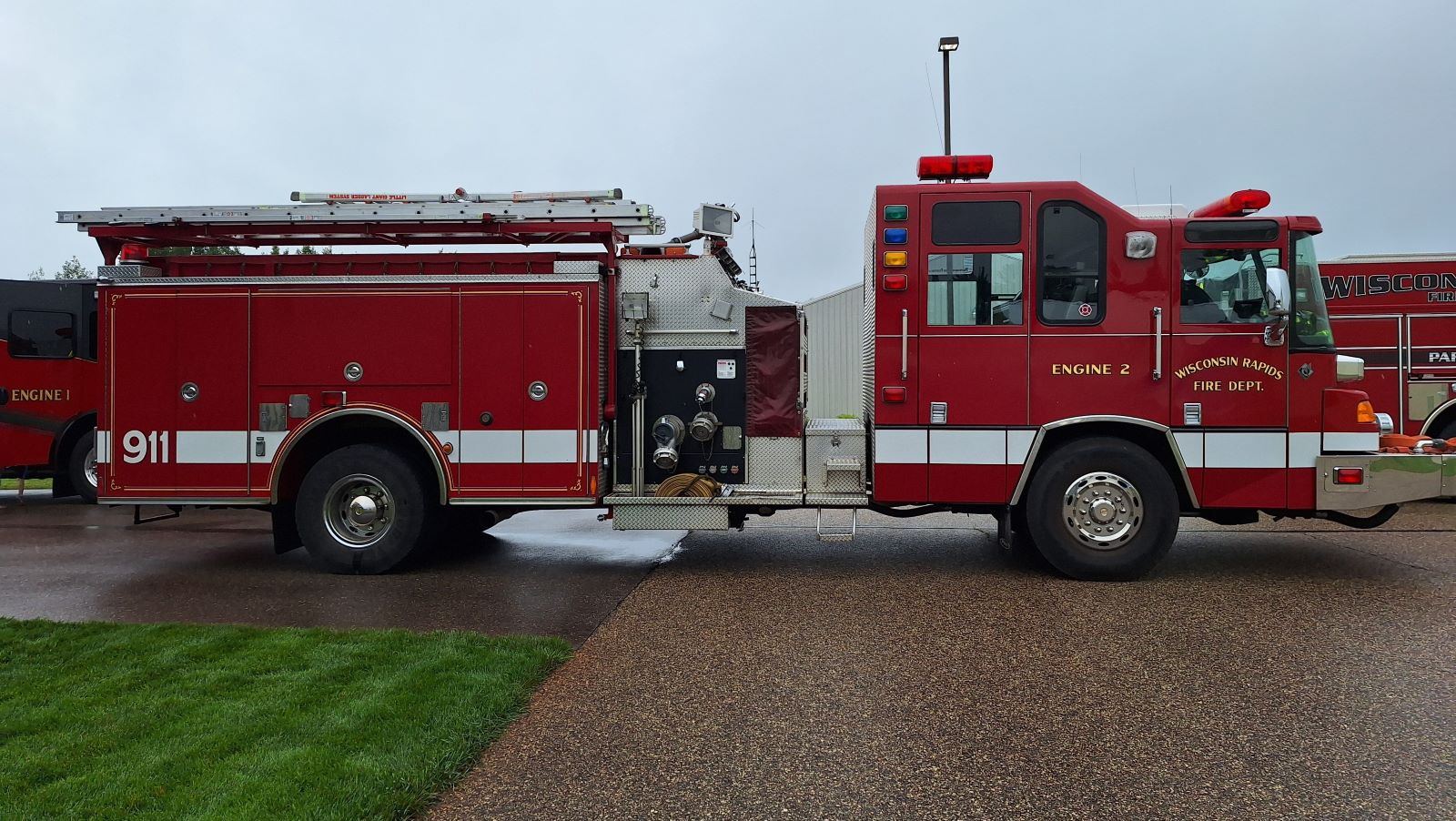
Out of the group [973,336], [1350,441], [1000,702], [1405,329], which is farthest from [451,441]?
[1405,329]

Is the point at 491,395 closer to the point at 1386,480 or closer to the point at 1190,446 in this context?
the point at 1190,446

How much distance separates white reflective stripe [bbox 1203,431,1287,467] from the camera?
6203mm

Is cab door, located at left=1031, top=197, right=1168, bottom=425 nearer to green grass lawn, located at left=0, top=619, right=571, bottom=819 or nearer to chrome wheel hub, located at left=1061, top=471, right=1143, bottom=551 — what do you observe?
chrome wheel hub, located at left=1061, top=471, right=1143, bottom=551

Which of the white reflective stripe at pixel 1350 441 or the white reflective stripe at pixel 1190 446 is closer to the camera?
the white reflective stripe at pixel 1350 441

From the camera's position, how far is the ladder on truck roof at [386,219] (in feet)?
21.7

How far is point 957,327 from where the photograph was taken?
21.0 feet

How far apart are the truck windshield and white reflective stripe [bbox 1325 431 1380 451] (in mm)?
637

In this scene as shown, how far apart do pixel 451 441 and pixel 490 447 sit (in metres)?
0.31

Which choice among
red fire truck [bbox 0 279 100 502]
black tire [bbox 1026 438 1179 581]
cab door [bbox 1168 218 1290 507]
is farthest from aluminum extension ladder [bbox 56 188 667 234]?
red fire truck [bbox 0 279 100 502]

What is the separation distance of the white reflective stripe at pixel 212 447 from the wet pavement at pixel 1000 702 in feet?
11.2

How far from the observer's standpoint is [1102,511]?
6.27 m

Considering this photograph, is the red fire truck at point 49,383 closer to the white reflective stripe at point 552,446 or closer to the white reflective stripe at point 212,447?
the white reflective stripe at point 212,447

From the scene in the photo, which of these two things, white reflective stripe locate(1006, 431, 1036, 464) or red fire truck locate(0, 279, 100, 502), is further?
red fire truck locate(0, 279, 100, 502)

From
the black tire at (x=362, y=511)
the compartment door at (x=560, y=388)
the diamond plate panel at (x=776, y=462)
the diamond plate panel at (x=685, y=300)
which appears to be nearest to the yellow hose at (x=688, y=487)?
the diamond plate panel at (x=776, y=462)
